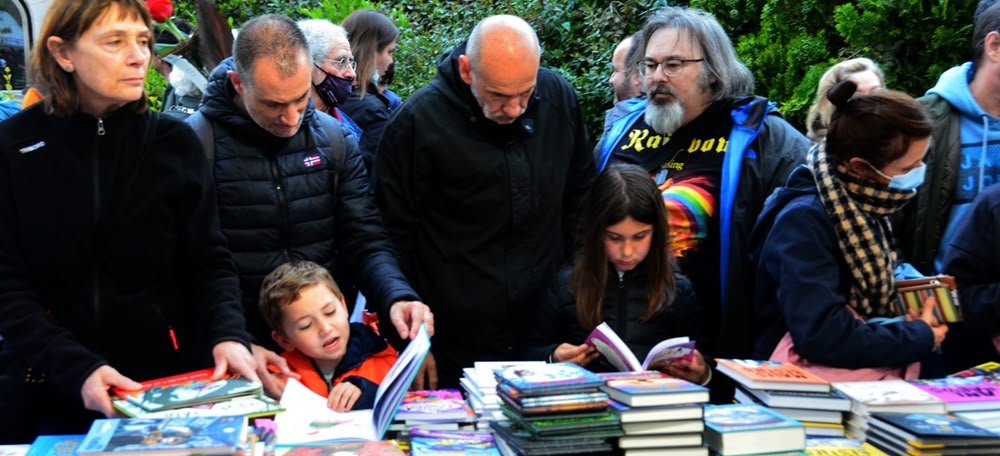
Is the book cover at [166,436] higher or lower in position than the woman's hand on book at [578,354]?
higher

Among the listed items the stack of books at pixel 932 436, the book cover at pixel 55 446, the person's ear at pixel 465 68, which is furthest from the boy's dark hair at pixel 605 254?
the book cover at pixel 55 446

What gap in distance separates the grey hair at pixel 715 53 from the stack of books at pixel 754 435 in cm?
178

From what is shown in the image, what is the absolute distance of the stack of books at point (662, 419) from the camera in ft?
7.86

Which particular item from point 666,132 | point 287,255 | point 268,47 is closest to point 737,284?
point 666,132

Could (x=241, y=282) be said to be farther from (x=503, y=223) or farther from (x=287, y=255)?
(x=503, y=223)

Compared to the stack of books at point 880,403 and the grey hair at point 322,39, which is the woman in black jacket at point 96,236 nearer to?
the stack of books at point 880,403

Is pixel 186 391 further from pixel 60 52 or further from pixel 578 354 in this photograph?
pixel 578 354

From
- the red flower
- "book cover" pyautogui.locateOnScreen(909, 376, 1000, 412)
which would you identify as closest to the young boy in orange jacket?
"book cover" pyautogui.locateOnScreen(909, 376, 1000, 412)

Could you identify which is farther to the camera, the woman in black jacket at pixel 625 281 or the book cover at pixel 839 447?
the woman in black jacket at pixel 625 281

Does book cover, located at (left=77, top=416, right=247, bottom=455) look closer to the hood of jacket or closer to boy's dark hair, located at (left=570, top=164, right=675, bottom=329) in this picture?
the hood of jacket

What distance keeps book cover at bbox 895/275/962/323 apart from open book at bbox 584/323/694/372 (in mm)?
779

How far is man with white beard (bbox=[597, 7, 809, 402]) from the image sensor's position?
145 inches

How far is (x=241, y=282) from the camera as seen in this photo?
3.23m

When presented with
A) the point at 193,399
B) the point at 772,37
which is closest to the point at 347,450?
the point at 193,399
